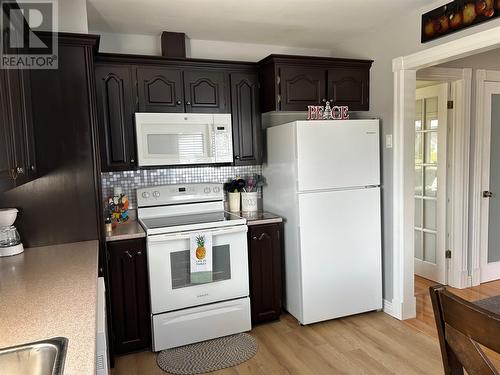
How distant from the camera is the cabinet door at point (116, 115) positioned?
276 centimetres

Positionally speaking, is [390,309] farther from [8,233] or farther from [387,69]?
[8,233]

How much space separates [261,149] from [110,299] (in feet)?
5.48

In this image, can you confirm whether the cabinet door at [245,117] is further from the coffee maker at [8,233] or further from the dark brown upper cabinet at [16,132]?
the coffee maker at [8,233]

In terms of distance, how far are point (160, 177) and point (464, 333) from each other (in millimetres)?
2637

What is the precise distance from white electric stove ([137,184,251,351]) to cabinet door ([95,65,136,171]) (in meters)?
0.37

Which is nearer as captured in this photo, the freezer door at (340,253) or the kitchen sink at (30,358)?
the kitchen sink at (30,358)

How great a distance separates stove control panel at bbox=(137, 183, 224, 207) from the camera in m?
3.10

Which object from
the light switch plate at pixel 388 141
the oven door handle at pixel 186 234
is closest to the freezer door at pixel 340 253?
the light switch plate at pixel 388 141

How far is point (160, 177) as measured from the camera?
3244mm

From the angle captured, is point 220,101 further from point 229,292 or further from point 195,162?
point 229,292

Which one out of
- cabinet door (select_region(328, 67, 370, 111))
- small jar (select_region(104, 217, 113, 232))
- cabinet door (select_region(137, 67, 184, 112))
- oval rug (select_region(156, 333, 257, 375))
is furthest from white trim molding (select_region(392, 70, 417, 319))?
small jar (select_region(104, 217, 113, 232))

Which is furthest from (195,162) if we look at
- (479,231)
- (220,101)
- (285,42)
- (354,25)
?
(479,231)

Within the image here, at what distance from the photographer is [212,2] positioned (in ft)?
8.24

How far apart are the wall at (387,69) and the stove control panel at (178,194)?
1408 millimetres
